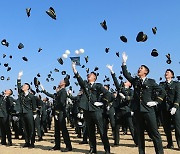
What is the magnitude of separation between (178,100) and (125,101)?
2284 millimetres

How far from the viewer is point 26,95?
12133 millimetres

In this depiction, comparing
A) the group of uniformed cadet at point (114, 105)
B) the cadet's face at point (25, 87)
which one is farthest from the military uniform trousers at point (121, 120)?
the cadet's face at point (25, 87)

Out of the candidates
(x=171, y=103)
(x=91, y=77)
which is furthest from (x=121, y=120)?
(x=91, y=77)

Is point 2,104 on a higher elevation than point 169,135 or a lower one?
higher

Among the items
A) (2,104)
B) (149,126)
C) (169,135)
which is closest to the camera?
(149,126)

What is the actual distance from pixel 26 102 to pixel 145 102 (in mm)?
5241

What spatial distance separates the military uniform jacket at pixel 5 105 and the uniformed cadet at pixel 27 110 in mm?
1021

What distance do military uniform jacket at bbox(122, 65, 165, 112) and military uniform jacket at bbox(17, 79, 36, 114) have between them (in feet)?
15.8

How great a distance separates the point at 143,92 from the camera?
8203 millimetres

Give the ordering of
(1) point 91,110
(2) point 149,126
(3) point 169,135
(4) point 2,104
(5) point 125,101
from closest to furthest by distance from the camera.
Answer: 1. (2) point 149,126
2. (1) point 91,110
3. (3) point 169,135
4. (5) point 125,101
5. (4) point 2,104

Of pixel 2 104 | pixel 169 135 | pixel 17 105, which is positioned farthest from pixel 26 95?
pixel 169 135

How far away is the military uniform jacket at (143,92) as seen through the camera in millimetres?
8125

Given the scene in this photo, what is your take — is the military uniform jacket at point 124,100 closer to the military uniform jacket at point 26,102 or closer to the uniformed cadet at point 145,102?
the military uniform jacket at point 26,102

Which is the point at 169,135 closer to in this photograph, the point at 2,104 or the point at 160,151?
the point at 160,151
